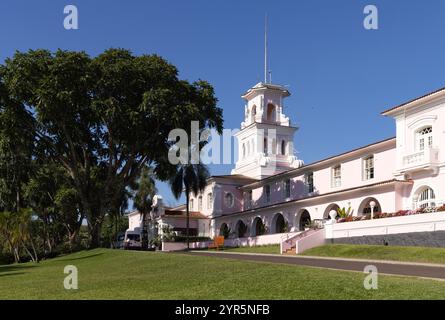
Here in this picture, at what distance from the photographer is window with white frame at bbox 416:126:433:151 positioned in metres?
32.5

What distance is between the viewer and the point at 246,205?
59.9 metres

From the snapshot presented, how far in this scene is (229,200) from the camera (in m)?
61.1

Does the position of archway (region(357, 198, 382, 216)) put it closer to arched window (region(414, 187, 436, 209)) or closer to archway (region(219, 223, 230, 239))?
arched window (region(414, 187, 436, 209))

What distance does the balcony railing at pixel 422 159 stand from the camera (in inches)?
1244

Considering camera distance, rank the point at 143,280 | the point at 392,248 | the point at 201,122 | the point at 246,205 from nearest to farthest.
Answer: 1. the point at 143,280
2. the point at 392,248
3. the point at 201,122
4. the point at 246,205

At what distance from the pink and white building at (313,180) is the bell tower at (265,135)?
11 cm

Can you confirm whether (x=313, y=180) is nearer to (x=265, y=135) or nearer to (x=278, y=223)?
(x=278, y=223)

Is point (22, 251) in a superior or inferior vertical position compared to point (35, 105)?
inferior

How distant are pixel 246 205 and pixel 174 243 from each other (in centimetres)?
1147

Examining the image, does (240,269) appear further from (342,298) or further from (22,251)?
(22,251)

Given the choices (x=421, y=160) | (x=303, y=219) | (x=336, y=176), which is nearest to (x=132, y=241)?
(x=303, y=219)

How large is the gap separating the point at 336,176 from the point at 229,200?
1869 cm

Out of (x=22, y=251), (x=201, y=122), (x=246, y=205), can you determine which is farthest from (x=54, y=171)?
(x=246, y=205)

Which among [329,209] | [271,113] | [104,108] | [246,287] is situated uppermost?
[271,113]
